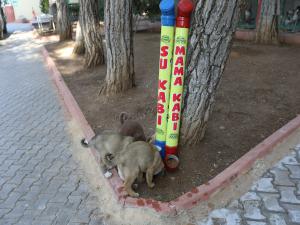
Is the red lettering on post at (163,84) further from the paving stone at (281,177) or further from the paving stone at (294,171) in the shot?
the paving stone at (294,171)

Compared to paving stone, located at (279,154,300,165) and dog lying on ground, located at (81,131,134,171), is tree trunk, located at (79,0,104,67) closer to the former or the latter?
dog lying on ground, located at (81,131,134,171)

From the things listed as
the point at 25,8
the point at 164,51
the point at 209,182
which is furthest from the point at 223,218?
the point at 25,8

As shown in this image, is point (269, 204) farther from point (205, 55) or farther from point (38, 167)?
point (38, 167)

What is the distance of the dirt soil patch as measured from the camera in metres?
4.05

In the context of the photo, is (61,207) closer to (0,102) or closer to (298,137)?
(298,137)

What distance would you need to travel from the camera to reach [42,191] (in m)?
4.11

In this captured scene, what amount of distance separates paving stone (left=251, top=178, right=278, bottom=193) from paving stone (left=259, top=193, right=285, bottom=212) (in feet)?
0.28

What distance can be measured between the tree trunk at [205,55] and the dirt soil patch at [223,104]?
0.52m

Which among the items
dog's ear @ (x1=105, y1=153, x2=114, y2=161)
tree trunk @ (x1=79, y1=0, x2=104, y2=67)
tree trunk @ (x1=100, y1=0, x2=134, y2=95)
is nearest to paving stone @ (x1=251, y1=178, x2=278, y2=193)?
dog's ear @ (x1=105, y1=153, x2=114, y2=161)

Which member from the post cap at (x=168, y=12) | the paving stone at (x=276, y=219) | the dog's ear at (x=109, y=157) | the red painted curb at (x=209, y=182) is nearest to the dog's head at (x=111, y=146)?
the dog's ear at (x=109, y=157)

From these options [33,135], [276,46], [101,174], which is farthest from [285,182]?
[276,46]

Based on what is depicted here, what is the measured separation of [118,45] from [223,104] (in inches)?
89.1

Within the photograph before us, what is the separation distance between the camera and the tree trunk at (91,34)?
9023mm

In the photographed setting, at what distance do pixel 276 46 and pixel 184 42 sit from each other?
766 cm
